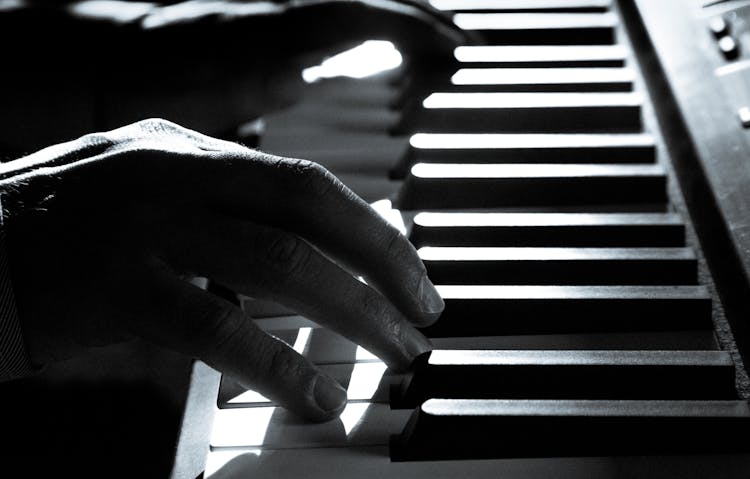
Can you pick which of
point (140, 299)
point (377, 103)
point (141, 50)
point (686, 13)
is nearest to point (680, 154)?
point (686, 13)

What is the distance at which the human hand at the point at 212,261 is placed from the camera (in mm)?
808

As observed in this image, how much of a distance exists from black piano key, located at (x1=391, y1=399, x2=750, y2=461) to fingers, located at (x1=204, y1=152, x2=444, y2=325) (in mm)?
141

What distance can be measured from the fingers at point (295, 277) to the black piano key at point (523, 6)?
0.76 meters

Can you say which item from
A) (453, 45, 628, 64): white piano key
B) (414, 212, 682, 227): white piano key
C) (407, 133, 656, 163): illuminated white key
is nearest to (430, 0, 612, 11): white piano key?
(453, 45, 628, 64): white piano key

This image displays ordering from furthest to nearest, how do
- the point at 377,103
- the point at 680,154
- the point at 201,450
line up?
the point at 377,103 → the point at 680,154 → the point at 201,450

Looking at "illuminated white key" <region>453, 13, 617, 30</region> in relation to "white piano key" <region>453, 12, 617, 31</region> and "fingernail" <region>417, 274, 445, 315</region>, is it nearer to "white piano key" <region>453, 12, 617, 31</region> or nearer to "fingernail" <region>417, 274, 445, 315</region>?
"white piano key" <region>453, 12, 617, 31</region>

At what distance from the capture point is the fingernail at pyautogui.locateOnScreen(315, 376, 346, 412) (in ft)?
2.57

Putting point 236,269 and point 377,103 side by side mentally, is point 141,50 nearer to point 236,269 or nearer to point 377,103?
point 377,103

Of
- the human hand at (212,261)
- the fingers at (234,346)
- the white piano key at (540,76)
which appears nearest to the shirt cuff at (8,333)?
the human hand at (212,261)

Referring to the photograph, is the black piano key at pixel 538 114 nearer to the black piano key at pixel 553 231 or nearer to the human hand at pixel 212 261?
the black piano key at pixel 553 231

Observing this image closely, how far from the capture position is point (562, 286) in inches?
35.5

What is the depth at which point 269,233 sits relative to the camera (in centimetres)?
82

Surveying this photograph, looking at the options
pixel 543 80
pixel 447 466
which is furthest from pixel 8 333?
pixel 543 80

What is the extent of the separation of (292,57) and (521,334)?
2.48 ft
